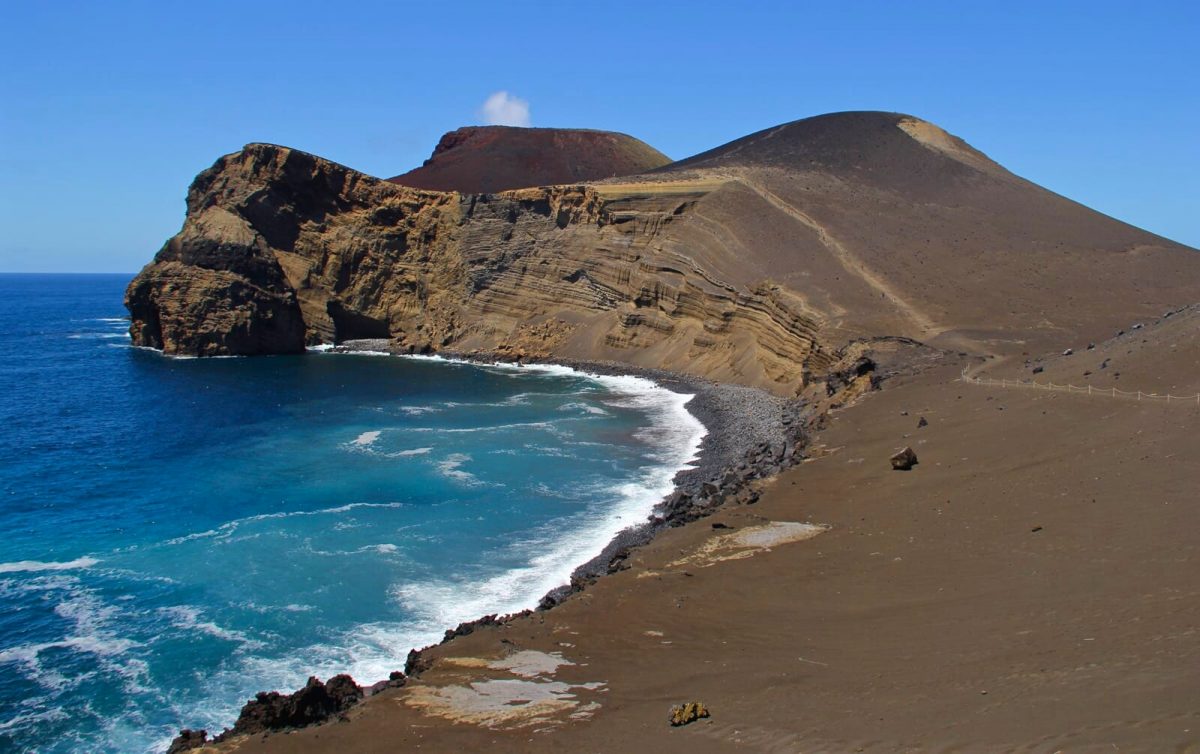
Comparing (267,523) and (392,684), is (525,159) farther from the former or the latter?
(392,684)

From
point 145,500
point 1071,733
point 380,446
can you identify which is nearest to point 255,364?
point 380,446

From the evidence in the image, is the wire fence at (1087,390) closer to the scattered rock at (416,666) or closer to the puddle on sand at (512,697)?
the puddle on sand at (512,697)

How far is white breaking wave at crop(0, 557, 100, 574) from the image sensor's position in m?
27.5

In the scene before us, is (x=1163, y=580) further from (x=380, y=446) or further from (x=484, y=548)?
(x=380, y=446)

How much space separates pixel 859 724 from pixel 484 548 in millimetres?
17550

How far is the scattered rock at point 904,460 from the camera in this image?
96.3 ft

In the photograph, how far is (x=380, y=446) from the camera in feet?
142

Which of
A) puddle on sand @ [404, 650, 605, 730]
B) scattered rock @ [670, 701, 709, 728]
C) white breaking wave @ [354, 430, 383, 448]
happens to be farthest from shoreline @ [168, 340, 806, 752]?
white breaking wave @ [354, 430, 383, 448]

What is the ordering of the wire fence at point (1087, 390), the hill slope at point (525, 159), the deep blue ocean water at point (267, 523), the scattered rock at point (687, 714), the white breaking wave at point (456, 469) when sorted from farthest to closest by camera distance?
the hill slope at point (525, 159), the white breaking wave at point (456, 469), the wire fence at point (1087, 390), the deep blue ocean water at point (267, 523), the scattered rock at point (687, 714)

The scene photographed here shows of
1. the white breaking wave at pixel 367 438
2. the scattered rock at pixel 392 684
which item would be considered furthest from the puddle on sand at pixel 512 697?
the white breaking wave at pixel 367 438

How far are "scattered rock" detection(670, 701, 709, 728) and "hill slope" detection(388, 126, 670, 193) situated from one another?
9628 cm

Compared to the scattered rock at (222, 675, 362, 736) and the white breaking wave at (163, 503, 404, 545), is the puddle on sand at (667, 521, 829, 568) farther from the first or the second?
the white breaking wave at (163, 503, 404, 545)

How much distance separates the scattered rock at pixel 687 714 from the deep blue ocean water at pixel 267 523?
906cm

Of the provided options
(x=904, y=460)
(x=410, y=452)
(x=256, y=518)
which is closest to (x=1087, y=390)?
(x=904, y=460)
